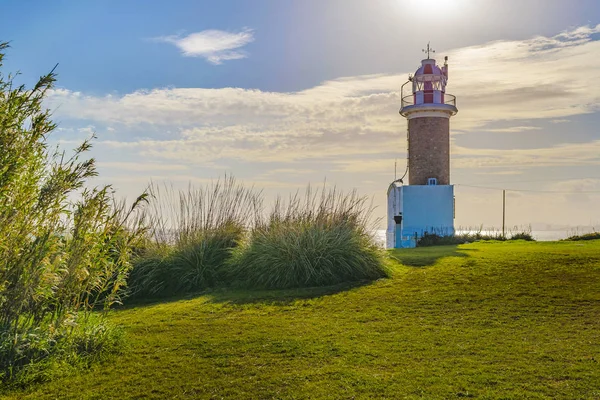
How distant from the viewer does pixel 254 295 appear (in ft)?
25.0

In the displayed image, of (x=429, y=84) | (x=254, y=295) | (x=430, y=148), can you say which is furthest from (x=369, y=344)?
(x=429, y=84)

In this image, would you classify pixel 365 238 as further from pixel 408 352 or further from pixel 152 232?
pixel 408 352

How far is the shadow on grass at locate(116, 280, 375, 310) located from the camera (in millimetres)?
7312

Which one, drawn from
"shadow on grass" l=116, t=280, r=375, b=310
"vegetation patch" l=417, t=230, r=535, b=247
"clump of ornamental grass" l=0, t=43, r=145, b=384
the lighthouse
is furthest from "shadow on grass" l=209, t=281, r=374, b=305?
the lighthouse

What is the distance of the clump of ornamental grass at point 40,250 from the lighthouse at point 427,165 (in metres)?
18.4

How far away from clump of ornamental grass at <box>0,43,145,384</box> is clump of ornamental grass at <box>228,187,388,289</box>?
359 centimetres

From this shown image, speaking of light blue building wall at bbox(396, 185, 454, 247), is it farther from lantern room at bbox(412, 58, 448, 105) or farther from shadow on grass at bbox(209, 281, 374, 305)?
shadow on grass at bbox(209, 281, 374, 305)

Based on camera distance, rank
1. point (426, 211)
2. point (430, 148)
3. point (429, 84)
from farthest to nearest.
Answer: point (429, 84)
point (426, 211)
point (430, 148)

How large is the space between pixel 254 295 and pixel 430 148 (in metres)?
16.1

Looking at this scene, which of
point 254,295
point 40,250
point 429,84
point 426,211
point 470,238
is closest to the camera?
point 40,250

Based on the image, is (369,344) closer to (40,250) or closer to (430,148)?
(40,250)

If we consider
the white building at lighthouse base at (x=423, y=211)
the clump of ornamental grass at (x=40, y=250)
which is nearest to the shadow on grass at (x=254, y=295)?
the clump of ornamental grass at (x=40, y=250)

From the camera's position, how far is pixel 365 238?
9172 millimetres

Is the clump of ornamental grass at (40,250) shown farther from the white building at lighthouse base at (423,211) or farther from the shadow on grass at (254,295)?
the white building at lighthouse base at (423,211)
